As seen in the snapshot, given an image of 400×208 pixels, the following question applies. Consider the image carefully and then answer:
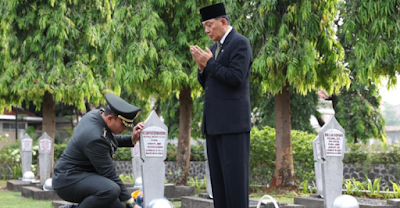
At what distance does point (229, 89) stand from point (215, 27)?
59 cm

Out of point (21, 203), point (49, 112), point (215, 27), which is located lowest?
point (21, 203)

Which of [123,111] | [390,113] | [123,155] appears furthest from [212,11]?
[390,113]

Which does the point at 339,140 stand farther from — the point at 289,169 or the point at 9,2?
the point at 9,2

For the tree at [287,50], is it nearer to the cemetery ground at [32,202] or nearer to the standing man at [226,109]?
the cemetery ground at [32,202]

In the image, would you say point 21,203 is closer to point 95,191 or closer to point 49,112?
point 49,112

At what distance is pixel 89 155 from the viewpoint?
20.6 feet

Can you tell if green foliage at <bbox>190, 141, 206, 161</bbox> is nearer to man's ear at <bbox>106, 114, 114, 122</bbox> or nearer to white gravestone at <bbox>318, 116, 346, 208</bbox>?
white gravestone at <bbox>318, 116, 346, 208</bbox>

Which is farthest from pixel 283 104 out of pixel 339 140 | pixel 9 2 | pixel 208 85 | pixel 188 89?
pixel 208 85

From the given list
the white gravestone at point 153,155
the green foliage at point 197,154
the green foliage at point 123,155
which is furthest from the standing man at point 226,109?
the green foliage at point 123,155

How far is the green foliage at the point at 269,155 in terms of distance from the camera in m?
17.9

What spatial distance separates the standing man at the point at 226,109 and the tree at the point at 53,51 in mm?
12642

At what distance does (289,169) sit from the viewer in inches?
621

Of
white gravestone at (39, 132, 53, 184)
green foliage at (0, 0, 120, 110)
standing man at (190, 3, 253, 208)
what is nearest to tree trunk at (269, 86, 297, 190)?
green foliage at (0, 0, 120, 110)

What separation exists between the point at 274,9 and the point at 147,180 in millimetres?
6000
